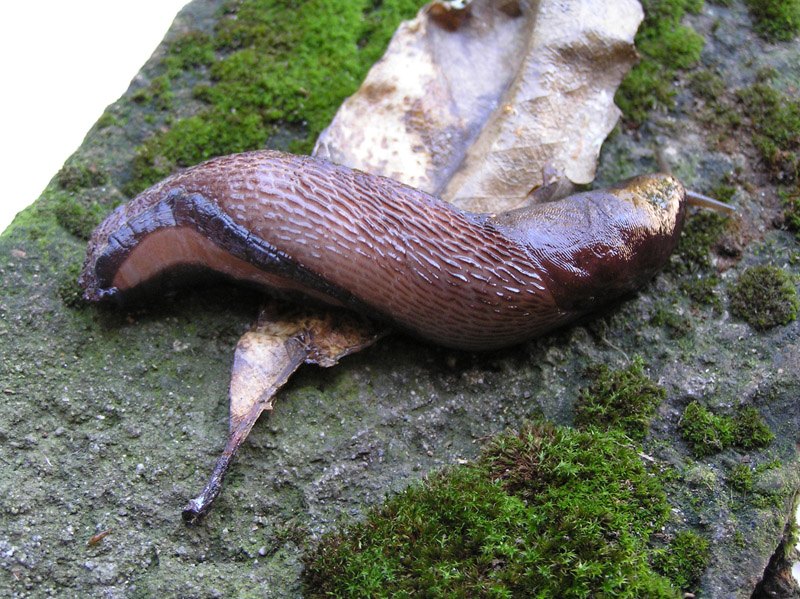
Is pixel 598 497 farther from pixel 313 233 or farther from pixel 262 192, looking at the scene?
pixel 262 192

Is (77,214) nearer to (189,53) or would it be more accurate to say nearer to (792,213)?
(189,53)

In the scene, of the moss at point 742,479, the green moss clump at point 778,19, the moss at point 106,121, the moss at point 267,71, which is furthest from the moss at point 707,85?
the moss at point 106,121

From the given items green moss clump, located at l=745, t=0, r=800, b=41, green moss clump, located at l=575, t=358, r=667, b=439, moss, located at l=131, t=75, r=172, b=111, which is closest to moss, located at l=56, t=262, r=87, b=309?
moss, located at l=131, t=75, r=172, b=111

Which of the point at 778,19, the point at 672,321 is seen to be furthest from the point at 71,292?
the point at 778,19

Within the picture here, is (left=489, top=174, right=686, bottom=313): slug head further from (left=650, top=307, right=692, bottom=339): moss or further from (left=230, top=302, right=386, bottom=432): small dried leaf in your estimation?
(left=230, top=302, right=386, bottom=432): small dried leaf

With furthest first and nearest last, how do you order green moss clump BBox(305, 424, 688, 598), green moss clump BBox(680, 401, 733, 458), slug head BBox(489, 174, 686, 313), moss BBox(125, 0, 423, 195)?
moss BBox(125, 0, 423, 195) < slug head BBox(489, 174, 686, 313) < green moss clump BBox(680, 401, 733, 458) < green moss clump BBox(305, 424, 688, 598)

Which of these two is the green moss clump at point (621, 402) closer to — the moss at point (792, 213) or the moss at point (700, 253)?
the moss at point (700, 253)
